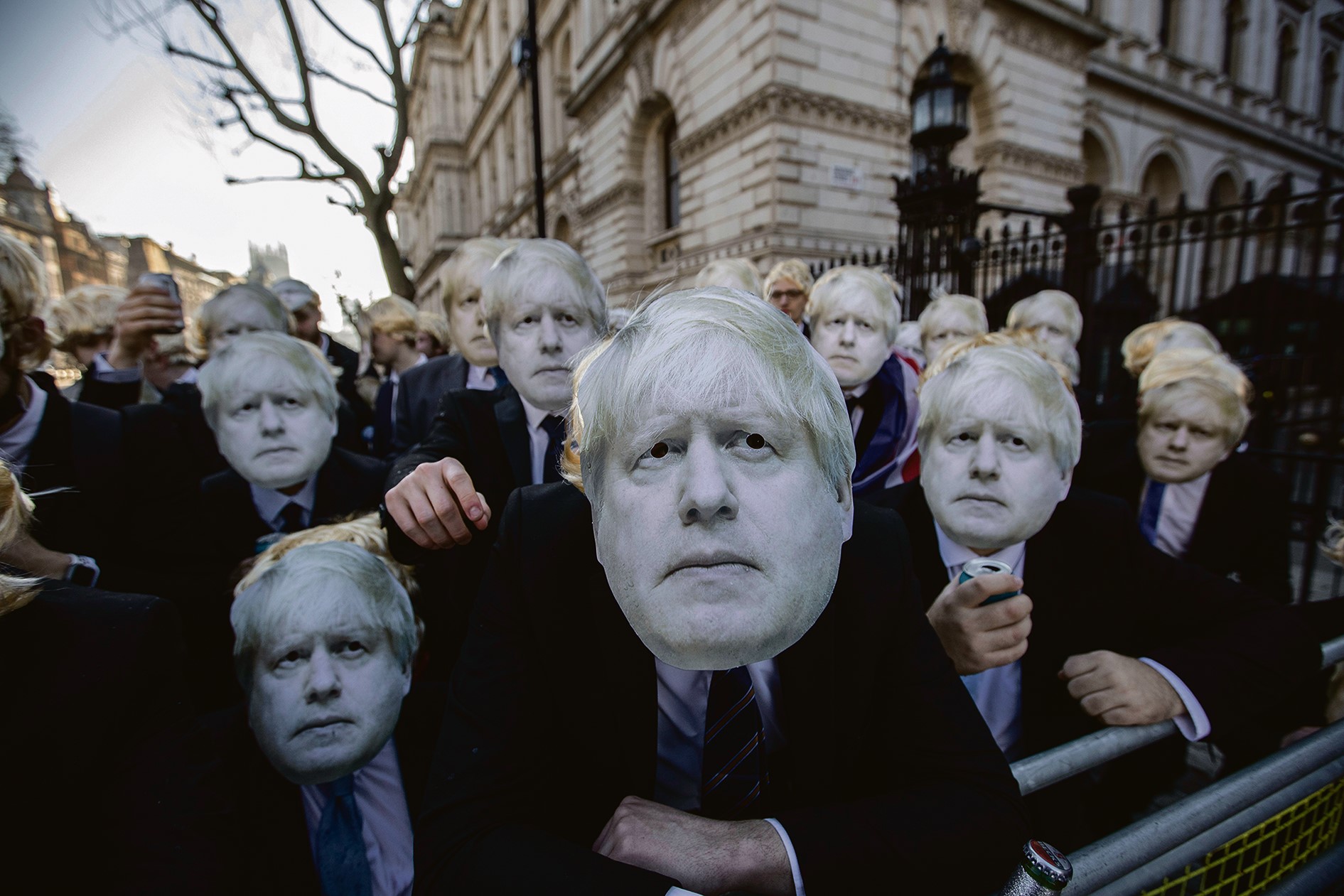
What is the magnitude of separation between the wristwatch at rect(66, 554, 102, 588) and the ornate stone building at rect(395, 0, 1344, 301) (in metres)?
7.32

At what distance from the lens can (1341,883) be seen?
5.16 ft

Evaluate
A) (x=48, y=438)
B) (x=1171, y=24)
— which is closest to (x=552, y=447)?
(x=48, y=438)

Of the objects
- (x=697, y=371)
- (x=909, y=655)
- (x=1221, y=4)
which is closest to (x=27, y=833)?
(x=697, y=371)

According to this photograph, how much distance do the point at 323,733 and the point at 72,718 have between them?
556mm

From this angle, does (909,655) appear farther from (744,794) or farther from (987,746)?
(744,794)

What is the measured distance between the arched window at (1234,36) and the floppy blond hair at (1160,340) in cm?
2624

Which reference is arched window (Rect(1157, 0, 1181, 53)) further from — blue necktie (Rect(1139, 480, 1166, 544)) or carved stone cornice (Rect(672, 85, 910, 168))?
blue necktie (Rect(1139, 480, 1166, 544))

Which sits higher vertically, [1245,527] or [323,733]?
[1245,527]

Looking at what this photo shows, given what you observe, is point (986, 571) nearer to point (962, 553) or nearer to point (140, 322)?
point (962, 553)

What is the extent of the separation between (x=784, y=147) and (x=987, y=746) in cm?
1073

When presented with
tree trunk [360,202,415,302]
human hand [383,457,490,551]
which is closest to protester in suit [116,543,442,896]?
human hand [383,457,490,551]

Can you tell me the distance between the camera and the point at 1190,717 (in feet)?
5.23

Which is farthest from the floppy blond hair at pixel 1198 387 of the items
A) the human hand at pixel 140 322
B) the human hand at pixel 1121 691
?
the human hand at pixel 140 322

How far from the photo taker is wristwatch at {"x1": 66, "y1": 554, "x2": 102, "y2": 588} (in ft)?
5.55
